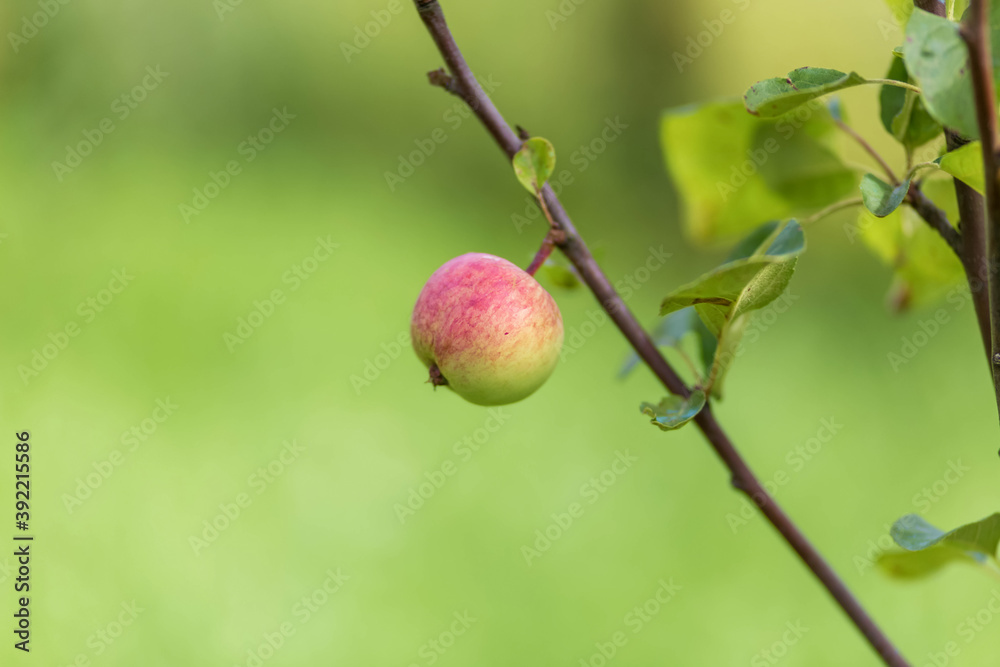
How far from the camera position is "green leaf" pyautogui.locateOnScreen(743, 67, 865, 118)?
49 cm

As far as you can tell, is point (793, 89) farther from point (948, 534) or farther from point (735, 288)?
point (948, 534)

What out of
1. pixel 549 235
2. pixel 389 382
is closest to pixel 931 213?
pixel 549 235

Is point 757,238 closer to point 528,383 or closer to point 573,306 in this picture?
point 528,383

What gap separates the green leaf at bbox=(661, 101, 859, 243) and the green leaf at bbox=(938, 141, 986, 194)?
10.8 inches

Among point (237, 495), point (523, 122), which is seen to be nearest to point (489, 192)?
point (523, 122)

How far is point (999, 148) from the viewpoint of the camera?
36 centimetres

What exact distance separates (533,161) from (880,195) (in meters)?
0.22

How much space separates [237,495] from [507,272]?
1.21 meters

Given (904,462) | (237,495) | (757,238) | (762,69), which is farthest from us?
(762,69)

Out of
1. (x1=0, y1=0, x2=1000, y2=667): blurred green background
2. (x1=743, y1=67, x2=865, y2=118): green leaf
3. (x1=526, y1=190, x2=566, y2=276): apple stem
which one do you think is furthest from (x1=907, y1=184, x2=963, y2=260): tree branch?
(x1=0, y1=0, x2=1000, y2=667): blurred green background

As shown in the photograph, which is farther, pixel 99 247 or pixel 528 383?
pixel 99 247

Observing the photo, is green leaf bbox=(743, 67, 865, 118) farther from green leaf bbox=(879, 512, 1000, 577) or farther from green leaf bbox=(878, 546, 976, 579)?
green leaf bbox=(878, 546, 976, 579)

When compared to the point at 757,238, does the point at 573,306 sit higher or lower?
lower

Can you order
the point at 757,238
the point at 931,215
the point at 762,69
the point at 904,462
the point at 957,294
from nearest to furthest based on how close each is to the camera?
the point at 931,215, the point at 757,238, the point at 904,462, the point at 957,294, the point at 762,69
